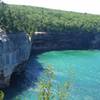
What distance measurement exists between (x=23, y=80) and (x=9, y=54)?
6.05 meters

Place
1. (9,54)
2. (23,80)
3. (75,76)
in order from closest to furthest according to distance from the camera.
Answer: (9,54) < (23,80) < (75,76)

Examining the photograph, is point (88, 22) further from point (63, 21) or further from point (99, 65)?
point (99, 65)

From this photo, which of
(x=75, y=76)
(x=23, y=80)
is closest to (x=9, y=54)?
(x=23, y=80)

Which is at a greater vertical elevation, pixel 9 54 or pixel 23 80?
pixel 9 54

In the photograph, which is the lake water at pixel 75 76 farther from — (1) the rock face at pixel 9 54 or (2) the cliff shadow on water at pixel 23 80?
(1) the rock face at pixel 9 54

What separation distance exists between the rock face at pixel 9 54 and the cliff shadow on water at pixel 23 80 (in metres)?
→ 1.88

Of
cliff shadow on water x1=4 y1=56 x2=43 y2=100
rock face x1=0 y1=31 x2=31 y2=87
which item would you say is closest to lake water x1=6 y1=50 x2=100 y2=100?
cliff shadow on water x1=4 y1=56 x2=43 y2=100

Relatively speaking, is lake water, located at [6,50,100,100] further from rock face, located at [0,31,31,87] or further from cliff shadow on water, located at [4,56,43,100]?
rock face, located at [0,31,31,87]

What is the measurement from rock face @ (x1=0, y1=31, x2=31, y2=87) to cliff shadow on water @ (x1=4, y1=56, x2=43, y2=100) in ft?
6.17

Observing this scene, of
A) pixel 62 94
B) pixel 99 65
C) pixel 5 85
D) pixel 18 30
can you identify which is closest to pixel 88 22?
pixel 99 65

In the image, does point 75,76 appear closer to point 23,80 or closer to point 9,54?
point 23,80

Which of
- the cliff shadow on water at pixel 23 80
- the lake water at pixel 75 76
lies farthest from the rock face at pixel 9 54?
the lake water at pixel 75 76

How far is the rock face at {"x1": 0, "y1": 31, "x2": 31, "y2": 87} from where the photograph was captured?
47031 millimetres

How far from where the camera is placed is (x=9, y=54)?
49.5m
